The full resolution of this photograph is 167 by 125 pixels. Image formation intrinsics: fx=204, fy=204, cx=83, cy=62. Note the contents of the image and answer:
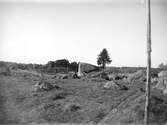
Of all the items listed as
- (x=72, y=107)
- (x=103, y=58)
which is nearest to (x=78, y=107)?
(x=72, y=107)

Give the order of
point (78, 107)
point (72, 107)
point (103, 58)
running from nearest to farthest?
point (72, 107) → point (78, 107) → point (103, 58)

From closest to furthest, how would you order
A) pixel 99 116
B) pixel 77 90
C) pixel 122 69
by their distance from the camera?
1. pixel 99 116
2. pixel 77 90
3. pixel 122 69

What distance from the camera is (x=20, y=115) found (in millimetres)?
12375

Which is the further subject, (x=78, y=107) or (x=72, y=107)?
(x=78, y=107)

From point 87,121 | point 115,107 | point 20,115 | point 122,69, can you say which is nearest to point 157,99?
point 115,107

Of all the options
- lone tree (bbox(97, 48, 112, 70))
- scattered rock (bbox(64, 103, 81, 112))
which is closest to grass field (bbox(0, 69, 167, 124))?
scattered rock (bbox(64, 103, 81, 112))

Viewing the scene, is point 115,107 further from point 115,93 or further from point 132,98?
point 115,93

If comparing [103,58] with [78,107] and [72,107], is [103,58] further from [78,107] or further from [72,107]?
[72,107]

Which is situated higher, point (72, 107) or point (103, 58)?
point (103, 58)

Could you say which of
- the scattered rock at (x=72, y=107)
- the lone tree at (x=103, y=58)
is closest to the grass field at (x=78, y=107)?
the scattered rock at (x=72, y=107)

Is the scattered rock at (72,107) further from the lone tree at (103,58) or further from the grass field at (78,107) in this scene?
the lone tree at (103,58)

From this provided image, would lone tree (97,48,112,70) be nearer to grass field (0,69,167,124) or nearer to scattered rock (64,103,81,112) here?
grass field (0,69,167,124)

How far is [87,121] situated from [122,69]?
29.9 m

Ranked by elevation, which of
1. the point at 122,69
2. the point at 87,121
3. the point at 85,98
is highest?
the point at 122,69
